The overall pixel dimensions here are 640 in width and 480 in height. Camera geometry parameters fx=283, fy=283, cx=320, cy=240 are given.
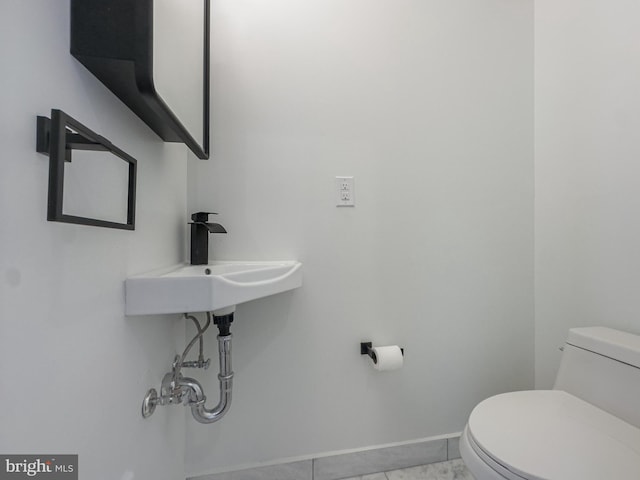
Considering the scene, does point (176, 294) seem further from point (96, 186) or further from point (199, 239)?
point (199, 239)

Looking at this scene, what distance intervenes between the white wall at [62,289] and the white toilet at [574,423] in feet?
2.97

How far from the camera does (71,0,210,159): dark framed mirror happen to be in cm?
48

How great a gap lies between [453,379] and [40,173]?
5.01 ft

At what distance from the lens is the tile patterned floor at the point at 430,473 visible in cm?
118

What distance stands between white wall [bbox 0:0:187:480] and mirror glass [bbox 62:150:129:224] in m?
0.03

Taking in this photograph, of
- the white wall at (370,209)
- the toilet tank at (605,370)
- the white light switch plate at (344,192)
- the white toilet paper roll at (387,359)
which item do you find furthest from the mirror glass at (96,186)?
the toilet tank at (605,370)

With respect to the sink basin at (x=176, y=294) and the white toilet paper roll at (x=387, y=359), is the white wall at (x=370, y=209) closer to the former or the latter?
the white toilet paper roll at (x=387, y=359)

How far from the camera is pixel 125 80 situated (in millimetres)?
535

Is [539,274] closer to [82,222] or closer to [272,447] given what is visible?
[272,447]

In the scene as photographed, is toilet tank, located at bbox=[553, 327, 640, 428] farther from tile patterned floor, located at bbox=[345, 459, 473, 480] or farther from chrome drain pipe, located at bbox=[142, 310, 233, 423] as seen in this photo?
chrome drain pipe, located at bbox=[142, 310, 233, 423]

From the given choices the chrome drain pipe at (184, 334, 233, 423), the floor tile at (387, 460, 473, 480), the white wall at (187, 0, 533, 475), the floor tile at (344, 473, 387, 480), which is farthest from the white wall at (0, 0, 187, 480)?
the floor tile at (387, 460, 473, 480)

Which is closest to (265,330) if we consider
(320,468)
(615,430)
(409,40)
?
(320,468)
